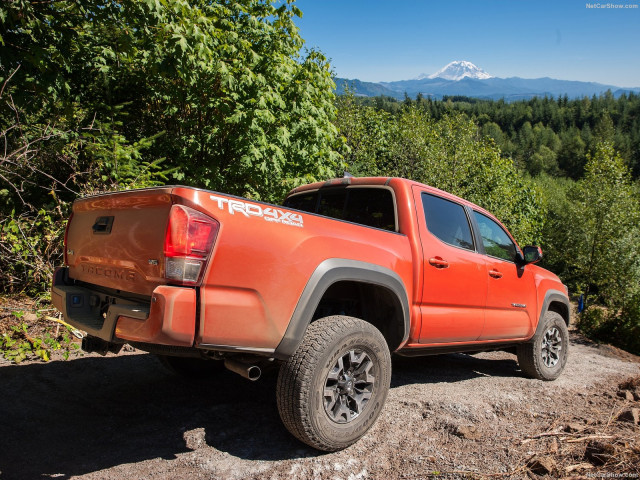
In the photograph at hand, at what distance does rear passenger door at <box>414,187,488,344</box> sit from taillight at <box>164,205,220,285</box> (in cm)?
188

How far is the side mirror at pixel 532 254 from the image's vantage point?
15.0 feet

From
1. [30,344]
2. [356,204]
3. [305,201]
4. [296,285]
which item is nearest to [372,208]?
[356,204]

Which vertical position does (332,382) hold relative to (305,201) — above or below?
below

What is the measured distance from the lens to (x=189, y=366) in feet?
13.5

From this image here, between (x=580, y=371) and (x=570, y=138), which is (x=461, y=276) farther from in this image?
(x=570, y=138)

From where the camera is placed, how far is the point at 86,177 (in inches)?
→ 239

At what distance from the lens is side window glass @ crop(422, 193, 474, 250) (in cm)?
379

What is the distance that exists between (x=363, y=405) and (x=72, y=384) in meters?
2.74

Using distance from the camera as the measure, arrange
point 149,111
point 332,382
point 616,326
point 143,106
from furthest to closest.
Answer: point 616,326, point 149,111, point 143,106, point 332,382

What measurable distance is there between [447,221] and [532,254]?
1331mm

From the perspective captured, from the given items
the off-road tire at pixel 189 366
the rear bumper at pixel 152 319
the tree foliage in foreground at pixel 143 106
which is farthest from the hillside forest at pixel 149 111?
the rear bumper at pixel 152 319

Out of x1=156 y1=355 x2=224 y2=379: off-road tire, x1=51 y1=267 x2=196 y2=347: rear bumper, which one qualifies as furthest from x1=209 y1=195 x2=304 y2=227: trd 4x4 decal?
x1=156 y1=355 x2=224 y2=379: off-road tire

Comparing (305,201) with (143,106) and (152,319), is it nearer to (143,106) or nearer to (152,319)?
(152,319)

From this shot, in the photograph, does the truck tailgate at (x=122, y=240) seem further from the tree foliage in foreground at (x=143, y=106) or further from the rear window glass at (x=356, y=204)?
the tree foliage in foreground at (x=143, y=106)
